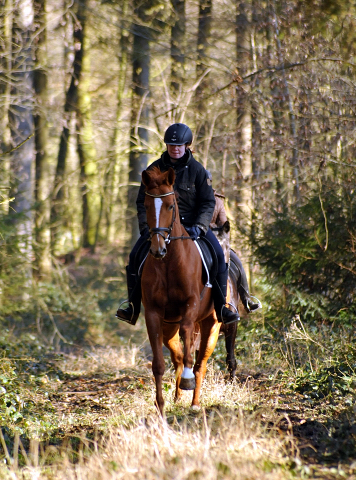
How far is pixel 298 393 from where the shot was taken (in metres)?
8.28

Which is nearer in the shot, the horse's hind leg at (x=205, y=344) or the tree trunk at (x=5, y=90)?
the horse's hind leg at (x=205, y=344)

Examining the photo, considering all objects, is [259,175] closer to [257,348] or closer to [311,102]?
[311,102]

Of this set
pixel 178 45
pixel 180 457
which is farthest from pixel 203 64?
pixel 180 457

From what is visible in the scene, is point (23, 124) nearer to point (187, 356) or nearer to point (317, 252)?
point (317, 252)

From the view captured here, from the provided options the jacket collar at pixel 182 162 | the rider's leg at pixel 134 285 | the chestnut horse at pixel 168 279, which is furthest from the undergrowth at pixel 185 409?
the jacket collar at pixel 182 162

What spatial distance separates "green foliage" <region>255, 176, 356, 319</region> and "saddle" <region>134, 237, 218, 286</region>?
338 cm

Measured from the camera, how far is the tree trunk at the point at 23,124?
47.0ft

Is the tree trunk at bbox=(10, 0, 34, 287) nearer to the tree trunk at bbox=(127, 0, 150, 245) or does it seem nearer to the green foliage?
the tree trunk at bbox=(127, 0, 150, 245)

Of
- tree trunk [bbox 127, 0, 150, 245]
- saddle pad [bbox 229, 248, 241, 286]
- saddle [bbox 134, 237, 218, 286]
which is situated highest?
tree trunk [bbox 127, 0, 150, 245]

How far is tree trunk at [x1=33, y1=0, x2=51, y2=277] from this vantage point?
16.0 m

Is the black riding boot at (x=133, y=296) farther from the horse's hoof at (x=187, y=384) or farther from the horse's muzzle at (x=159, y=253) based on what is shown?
the horse's hoof at (x=187, y=384)

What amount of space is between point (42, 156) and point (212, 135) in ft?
23.3

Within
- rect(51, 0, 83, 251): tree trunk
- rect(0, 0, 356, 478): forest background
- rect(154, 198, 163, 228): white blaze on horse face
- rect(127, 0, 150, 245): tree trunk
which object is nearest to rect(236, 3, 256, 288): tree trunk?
rect(0, 0, 356, 478): forest background

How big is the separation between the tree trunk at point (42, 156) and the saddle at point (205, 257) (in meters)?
7.75
